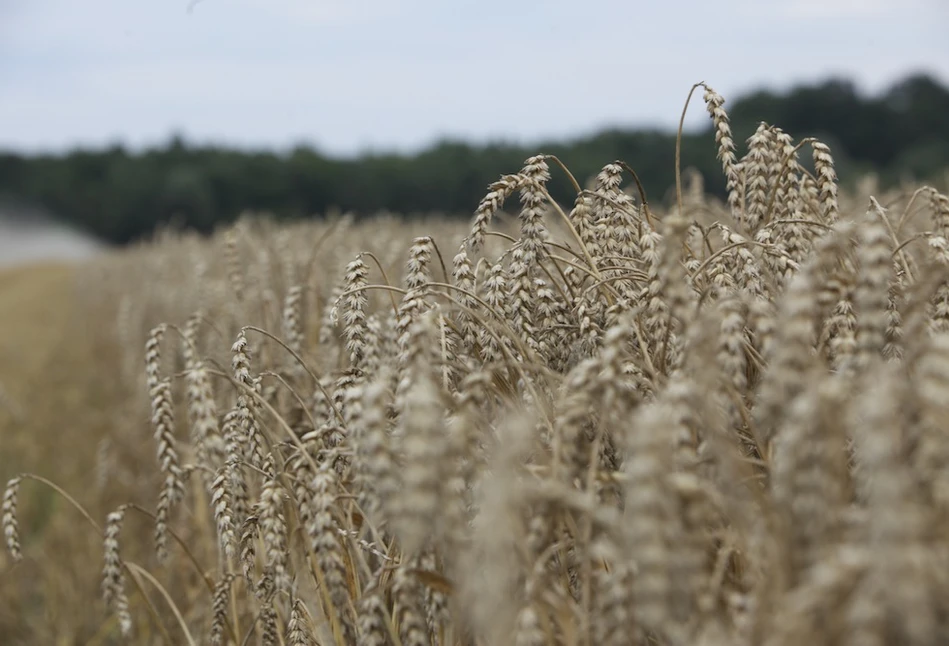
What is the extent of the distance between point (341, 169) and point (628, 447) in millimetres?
71341

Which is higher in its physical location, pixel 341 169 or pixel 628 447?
pixel 341 169

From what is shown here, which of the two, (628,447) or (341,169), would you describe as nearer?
(628,447)

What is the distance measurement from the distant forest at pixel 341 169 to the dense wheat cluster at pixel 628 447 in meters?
43.9

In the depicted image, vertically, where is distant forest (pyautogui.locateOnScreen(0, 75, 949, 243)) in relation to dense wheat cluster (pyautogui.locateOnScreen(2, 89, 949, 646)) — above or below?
above

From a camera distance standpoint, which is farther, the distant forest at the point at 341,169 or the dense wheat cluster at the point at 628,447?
the distant forest at the point at 341,169

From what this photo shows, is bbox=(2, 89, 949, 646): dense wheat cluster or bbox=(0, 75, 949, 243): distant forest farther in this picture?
bbox=(0, 75, 949, 243): distant forest

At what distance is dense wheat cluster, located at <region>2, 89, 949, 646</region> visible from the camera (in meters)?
1.09

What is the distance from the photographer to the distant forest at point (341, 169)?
188 ft

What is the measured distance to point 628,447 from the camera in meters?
1.60

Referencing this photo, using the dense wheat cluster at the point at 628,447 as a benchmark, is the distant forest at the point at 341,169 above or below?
above

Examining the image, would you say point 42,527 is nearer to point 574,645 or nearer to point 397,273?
point 397,273

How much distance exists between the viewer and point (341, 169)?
71.2 metres

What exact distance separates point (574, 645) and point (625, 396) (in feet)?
1.63

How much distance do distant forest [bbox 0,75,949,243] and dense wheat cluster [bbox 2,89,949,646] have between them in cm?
4387
